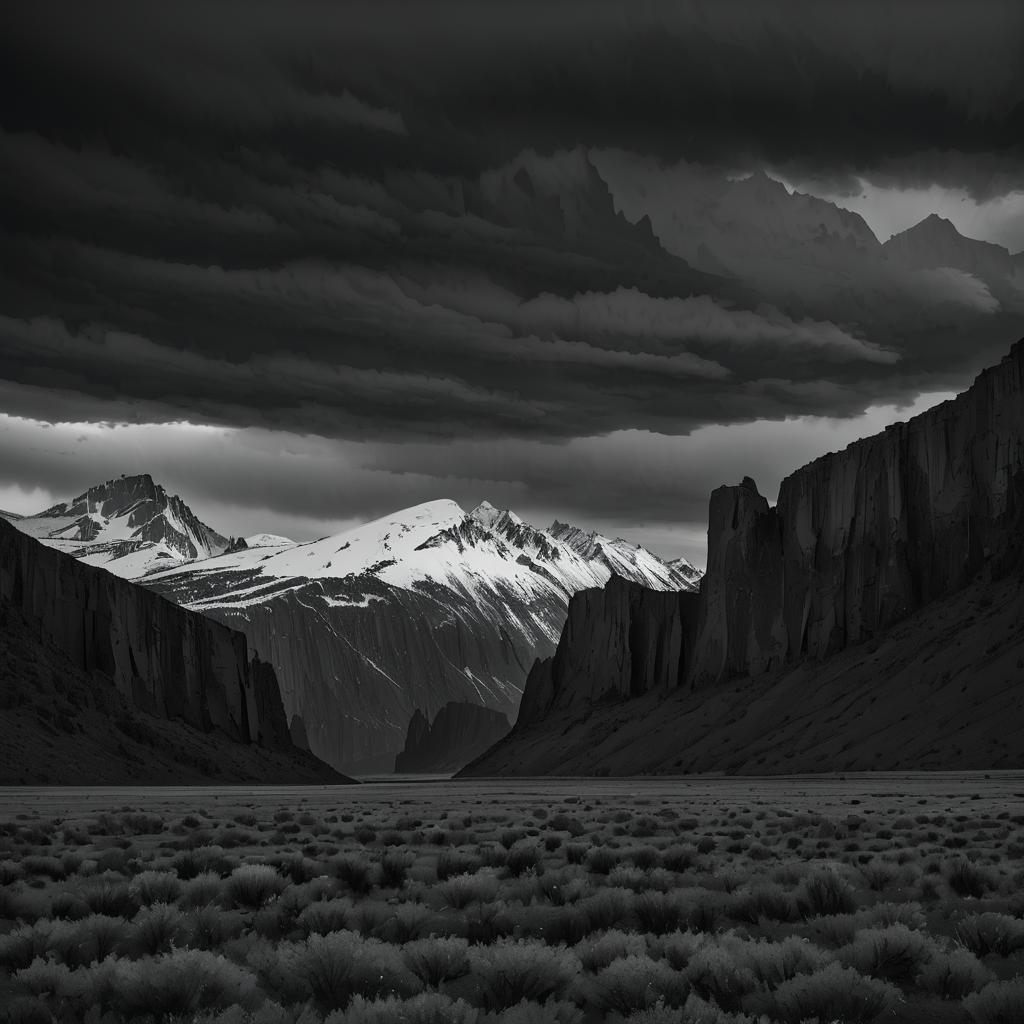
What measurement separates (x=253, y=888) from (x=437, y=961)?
5.04 metres

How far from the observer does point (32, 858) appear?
17.6m

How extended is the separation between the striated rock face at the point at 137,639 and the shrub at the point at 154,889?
90.9 m

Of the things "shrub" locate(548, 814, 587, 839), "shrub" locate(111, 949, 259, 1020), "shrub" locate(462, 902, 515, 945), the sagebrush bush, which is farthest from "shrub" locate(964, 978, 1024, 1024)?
"shrub" locate(548, 814, 587, 839)

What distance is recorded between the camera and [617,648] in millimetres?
152000

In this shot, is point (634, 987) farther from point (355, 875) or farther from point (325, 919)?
point (355, 875)

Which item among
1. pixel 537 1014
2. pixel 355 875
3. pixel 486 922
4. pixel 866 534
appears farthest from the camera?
pixel 866 534

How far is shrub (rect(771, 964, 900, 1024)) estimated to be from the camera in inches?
306

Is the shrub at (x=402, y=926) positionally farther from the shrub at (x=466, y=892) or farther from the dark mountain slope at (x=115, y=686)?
the dark mountain slope at (x=115, y=686)

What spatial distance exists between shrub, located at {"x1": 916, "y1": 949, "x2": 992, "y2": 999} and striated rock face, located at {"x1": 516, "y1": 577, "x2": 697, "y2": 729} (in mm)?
129379

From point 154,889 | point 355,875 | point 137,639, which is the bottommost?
point 355,875

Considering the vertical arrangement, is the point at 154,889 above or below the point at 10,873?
above

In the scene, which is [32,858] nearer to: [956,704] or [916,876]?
[916,876]

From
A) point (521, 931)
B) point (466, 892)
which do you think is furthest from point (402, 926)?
point (466, 892)

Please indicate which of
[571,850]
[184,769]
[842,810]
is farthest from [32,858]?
[184,769]
